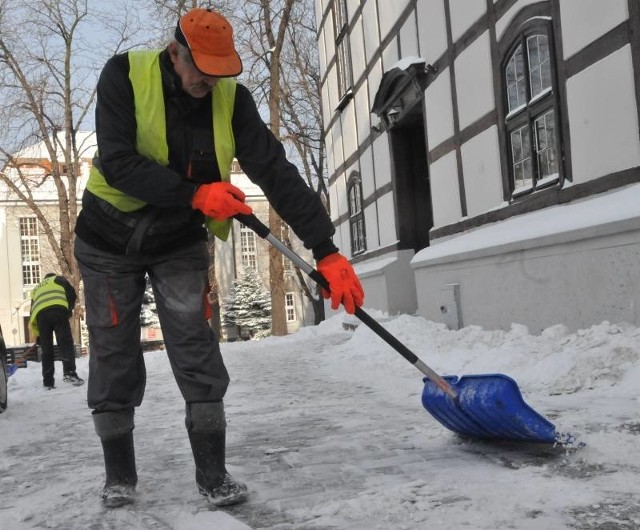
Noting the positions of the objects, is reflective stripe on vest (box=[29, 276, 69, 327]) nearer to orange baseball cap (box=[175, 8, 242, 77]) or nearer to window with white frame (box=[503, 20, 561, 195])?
window with white frame (box=[503, 20, 561, 195])

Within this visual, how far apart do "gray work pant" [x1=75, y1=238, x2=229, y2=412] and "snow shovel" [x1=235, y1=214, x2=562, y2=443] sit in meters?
0.35

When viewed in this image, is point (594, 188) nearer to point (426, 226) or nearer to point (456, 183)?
point (456, 183)

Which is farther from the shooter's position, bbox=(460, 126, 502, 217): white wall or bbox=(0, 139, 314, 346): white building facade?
bbox=(0, 139, 314, 346): white building facade

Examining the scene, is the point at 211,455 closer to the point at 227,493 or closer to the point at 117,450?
the point at 227,493

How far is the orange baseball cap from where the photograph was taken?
7.89 ft

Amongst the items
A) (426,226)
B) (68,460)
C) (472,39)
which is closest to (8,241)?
(426,226)

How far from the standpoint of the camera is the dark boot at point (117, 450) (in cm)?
259

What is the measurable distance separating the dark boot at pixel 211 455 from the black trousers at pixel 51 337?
5.48m

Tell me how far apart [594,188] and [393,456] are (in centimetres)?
337

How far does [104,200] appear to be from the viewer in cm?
264

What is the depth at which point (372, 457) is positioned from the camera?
9.75 ft

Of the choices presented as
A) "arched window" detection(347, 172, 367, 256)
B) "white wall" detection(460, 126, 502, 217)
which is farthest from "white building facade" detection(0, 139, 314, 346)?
"white wall" detection(460, 126, 502, 217)

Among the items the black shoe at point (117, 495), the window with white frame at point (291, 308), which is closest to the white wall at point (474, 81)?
the black shoe at point (117, 495)

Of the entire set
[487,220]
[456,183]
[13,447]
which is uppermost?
[456,183]
